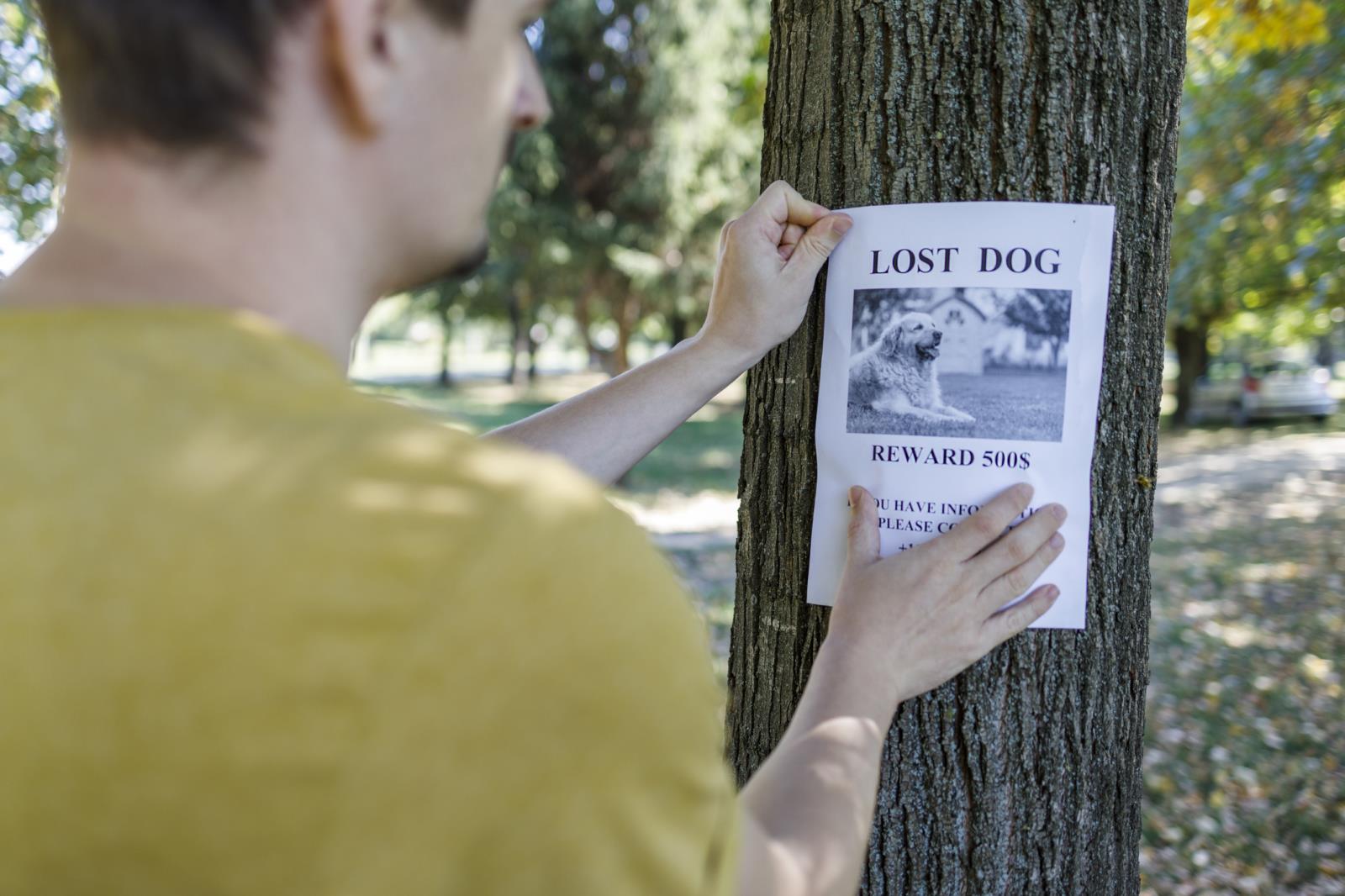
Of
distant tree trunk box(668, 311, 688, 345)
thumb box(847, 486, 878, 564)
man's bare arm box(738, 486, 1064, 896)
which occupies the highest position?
distant tree trunk box(668, 311, 688, 345)

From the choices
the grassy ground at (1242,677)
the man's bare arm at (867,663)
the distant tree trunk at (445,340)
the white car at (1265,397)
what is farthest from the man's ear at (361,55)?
the white car at (1265,397)

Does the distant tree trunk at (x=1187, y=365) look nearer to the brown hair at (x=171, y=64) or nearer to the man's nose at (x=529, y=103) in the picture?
the man's nose at (x=529, y=103)

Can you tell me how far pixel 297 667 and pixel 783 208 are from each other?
1.15 meters

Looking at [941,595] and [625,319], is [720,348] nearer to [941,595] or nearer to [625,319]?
[941,595]

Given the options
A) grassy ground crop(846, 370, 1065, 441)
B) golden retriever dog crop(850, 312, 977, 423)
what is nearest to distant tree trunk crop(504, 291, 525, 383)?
golden retriever dog crop(850, 312, 977, 423)

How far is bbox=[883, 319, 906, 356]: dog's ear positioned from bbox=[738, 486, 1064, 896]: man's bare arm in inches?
9.6

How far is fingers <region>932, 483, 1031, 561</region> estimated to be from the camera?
1.23 m

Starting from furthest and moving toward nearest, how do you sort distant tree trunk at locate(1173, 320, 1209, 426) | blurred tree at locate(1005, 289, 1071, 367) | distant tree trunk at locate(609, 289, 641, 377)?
distant tree trunk at locate(1173, 320, 1209, 426) < distant tree trunk at locate(609, 289, 641, 377) < blurred tree at locate(1005, 289, 1071, 367)

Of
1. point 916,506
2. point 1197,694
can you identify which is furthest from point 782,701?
point 1197,694

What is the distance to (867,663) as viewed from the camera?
1.05 meters

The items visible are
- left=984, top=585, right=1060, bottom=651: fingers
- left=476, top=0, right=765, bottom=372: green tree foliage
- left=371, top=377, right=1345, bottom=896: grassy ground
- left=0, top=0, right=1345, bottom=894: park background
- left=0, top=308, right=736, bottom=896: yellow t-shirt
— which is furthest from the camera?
left=476, top=0, right=765, bottom=372: green tree foliage

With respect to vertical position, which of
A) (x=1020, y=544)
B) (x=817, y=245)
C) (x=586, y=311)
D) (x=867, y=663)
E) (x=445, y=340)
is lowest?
(x=867, y=663)

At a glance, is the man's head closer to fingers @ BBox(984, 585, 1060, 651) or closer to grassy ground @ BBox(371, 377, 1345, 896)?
fingers @ BBox(984, 585, 1060, 651)

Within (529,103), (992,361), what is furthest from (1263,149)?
(529,103)
